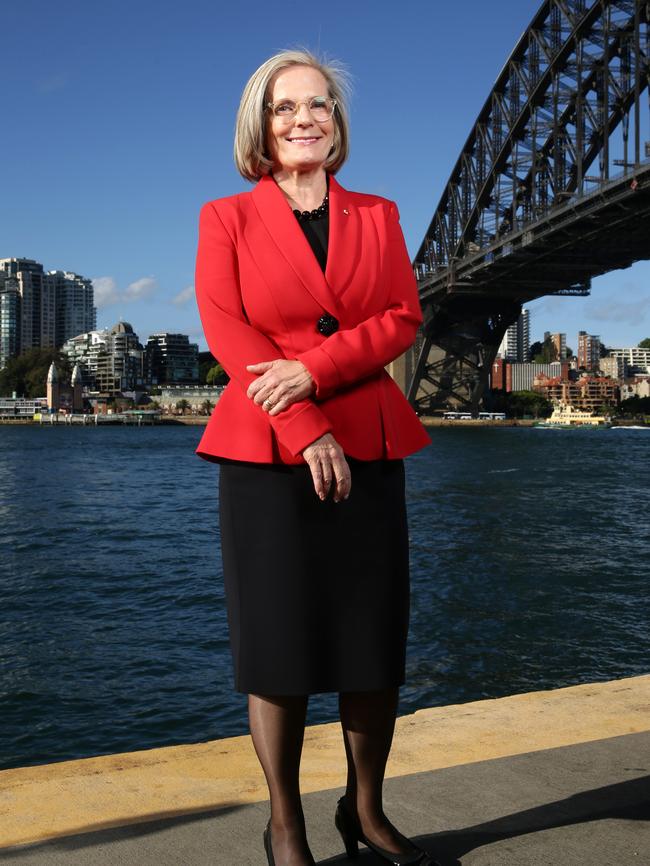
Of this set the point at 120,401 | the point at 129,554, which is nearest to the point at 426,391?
the point at 129,554

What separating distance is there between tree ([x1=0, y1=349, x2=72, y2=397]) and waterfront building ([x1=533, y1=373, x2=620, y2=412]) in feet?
214

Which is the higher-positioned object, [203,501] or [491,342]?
[491,342]

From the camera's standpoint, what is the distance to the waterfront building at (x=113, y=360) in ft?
497

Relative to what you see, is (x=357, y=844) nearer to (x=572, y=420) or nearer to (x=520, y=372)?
(x=572, y=420)

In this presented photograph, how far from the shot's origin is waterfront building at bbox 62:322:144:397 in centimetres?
15150

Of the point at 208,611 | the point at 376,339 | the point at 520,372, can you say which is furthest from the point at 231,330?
the point at 520,372

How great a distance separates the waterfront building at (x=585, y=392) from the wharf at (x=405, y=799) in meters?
132

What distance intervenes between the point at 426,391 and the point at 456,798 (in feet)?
208

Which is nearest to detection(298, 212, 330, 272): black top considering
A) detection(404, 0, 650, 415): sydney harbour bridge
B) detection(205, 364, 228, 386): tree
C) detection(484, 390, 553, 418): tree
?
detection(404, 0, 650, 415): sydney harbour bridge

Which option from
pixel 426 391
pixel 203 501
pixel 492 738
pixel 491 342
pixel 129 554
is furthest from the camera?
pixel 426 391

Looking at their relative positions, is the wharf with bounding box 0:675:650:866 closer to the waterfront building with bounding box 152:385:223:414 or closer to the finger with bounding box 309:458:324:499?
the finger with bounding box 309:458:324:499

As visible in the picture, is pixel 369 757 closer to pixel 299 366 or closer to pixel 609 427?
pixel 299 366

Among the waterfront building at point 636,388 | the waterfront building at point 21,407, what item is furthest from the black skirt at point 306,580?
the waterfront building at point 636,388

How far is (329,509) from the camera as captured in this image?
6.66ft
